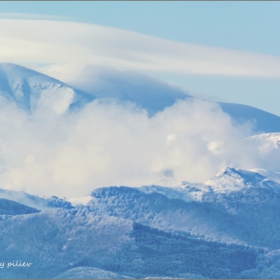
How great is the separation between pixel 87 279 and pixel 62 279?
16.6ft

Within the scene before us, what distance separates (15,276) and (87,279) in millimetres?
14494

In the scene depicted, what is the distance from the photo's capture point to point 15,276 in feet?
650

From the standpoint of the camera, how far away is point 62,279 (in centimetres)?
19825

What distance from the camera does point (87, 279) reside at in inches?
7795

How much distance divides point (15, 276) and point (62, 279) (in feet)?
31.0
